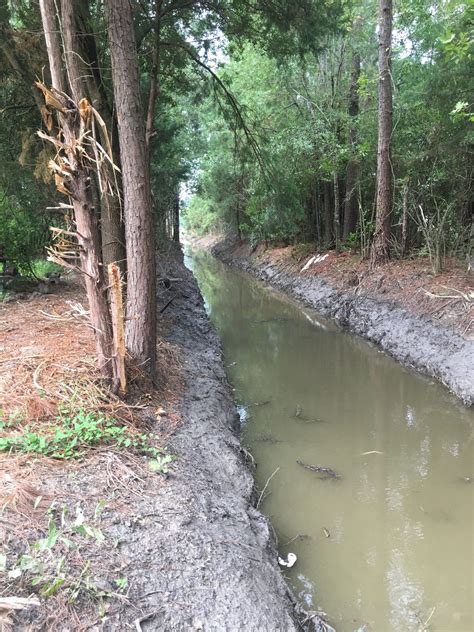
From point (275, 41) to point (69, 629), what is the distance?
773 centimetres

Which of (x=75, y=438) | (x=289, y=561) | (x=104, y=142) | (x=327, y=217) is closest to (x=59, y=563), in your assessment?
(x=75, y=438)

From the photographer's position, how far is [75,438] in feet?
11.7

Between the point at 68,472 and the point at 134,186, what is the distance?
9.28 ft

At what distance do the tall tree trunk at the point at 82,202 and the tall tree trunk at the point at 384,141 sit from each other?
26.3 ft

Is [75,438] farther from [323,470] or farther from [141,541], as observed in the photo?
[323,470]

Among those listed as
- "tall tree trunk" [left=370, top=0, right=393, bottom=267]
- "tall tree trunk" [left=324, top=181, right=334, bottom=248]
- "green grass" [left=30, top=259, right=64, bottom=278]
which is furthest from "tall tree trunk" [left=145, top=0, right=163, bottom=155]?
"tall tree trunk" [left=324, top=181, right=334, bottom=248]

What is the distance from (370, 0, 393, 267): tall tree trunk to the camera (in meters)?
10.1

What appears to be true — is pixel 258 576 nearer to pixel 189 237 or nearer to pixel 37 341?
pixel 37 341

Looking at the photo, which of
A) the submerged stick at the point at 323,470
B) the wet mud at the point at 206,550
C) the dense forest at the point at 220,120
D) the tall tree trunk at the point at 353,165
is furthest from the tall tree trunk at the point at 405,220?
the wet mud at the point at 206,550

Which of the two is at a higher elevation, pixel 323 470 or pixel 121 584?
pixel 121 584

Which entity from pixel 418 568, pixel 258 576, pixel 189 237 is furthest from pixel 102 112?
pixel 189 237

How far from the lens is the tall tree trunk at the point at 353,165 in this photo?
41.3 feet

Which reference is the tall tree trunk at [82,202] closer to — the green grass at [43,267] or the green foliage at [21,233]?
the green foliage at [21,233]

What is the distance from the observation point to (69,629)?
7.15 feet
